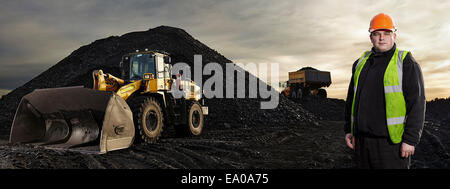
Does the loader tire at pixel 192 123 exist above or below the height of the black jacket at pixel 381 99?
below

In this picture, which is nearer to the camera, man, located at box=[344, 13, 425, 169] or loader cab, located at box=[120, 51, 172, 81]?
man, located at box=[344, 13, 425, 169]

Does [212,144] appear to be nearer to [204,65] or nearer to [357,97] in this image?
[357,97]

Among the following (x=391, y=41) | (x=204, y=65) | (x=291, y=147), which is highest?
(x=204, y=65)

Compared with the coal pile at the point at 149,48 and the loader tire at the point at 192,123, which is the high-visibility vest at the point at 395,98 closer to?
the loader tire at the point at 192,123

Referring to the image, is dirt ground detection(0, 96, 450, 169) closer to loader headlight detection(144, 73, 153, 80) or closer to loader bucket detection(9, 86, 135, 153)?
loader bucket detection(9, 86, 135, 153)

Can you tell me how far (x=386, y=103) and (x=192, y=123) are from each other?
7.93 m

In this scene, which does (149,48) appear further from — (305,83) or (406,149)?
(406,149)

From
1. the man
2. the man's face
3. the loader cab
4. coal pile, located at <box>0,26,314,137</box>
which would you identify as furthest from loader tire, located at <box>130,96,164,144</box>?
coal pile, located at <box>0,26,314,137</box>

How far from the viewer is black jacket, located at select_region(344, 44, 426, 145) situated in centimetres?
255

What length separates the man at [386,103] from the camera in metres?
2.57

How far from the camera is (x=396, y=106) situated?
2.64 metres

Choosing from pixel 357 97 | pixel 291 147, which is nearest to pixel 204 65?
pixel 291 147

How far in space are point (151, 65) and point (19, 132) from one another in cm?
349
